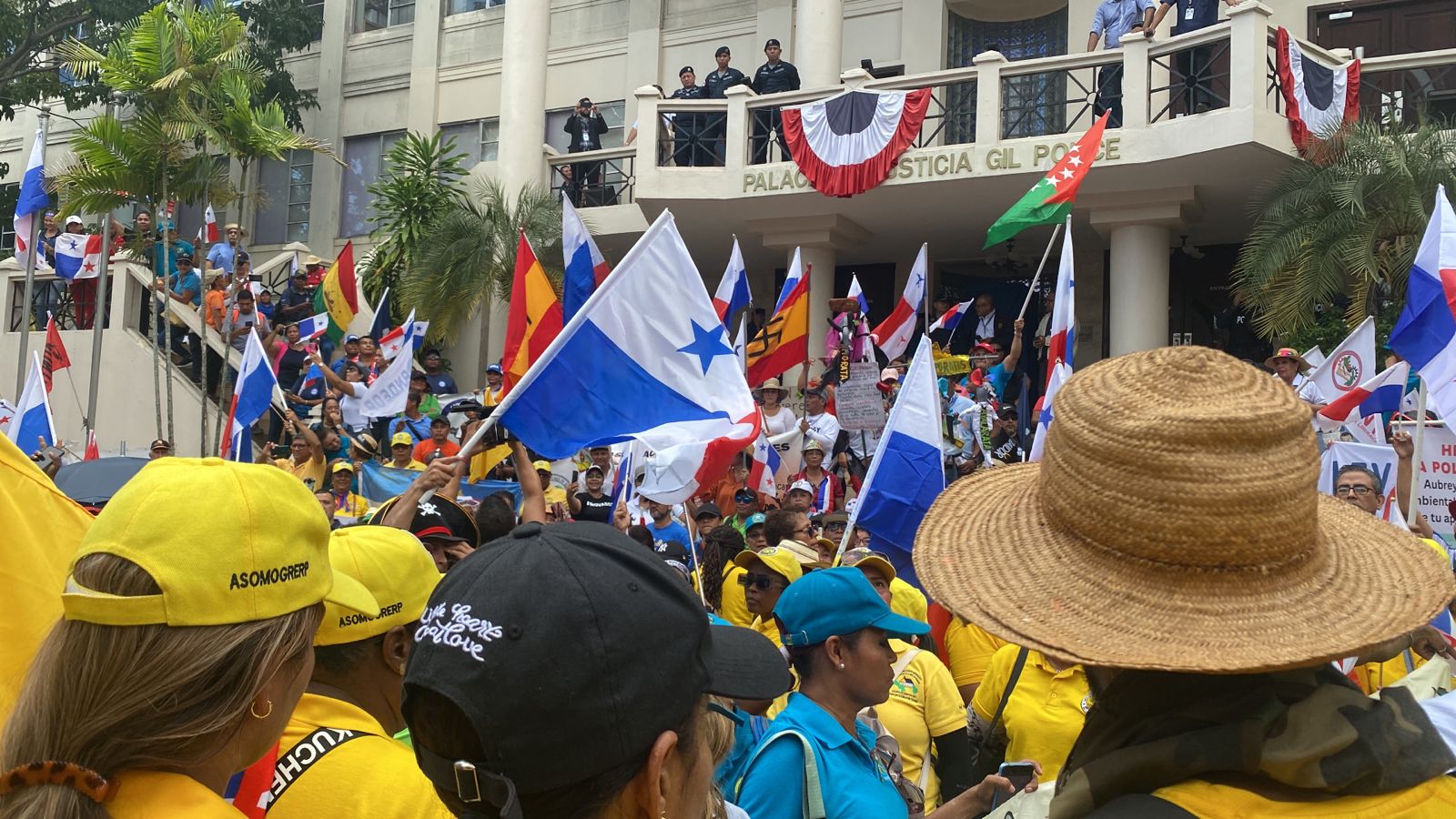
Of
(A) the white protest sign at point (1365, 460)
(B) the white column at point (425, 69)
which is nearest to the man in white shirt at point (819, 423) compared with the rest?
(A) the white protest sign at point (1365, 460)

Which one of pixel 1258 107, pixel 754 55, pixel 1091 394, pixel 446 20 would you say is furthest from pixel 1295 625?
pixel 446 20

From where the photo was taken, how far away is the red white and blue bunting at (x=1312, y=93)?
46.8 ft

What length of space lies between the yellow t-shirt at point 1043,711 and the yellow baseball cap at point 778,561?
1306 millimetres

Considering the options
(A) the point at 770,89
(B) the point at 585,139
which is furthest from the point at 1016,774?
(B) the point at 585,139

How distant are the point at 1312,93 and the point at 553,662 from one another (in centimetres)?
1534

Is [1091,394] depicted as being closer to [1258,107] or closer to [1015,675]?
[1015,675]

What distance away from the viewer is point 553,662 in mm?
1531

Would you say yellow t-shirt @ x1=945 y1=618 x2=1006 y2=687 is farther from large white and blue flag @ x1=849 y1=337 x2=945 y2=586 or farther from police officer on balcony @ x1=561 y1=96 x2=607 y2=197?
police officer on balcony @ x1=561 y1=96 x2=607 y2=197

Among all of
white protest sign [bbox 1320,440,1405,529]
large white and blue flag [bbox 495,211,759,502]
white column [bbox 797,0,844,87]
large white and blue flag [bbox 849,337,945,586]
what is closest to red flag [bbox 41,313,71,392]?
white column [bbox 797,0,844,87]

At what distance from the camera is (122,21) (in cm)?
2464

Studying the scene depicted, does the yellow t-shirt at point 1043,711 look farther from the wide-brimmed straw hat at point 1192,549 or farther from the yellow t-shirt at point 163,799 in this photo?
the yellow t-shirt at point 163,799

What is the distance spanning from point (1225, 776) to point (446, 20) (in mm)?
25433

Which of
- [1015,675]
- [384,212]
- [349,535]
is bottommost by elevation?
[1015,675]

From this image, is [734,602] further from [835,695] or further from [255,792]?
[255,792]
